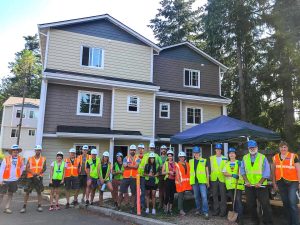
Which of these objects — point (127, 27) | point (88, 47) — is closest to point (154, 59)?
point (127, 27)

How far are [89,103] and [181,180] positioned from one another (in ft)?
35.7

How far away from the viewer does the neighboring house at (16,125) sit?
46875 millimetres

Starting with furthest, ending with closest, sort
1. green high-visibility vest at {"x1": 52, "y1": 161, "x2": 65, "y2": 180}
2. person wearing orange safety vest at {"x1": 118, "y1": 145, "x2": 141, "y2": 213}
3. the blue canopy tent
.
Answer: the blue canopy tent → green high-visibility vest at {"x1": 52, "y1": 161, "x2": 65, "y2": 180} → person wearing orange safety vest at {"x1": 118, "y1": 145, "x2": 141, "y2": 213}

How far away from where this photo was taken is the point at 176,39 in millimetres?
38000

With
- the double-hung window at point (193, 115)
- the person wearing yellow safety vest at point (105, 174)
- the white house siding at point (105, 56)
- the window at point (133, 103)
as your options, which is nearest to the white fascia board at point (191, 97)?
the double-hung window at point (193, 115)

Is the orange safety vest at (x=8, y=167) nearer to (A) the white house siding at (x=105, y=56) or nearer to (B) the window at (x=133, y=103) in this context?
(A) the white house siding at (x=105, y=56)

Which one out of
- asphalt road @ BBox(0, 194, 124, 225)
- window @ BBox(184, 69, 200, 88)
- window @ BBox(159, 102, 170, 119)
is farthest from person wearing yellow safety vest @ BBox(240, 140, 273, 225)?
window @ BBox(184, 69, 200, 88)

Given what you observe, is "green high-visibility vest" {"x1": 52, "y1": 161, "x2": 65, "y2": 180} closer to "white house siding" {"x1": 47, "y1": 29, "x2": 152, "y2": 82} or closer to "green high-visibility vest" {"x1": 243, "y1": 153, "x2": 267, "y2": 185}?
"green high-visibility vest" {"x1": 243, "y1": 153, "x2": 267, "y2": 185}

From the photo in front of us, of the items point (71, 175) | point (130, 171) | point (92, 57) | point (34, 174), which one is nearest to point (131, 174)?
point (130, 171)

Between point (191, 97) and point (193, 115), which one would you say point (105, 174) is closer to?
point (191, 97)

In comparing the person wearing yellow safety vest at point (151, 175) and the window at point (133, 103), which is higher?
the window at point (133, 103)

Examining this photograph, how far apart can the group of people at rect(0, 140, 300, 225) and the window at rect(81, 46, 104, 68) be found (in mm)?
9465

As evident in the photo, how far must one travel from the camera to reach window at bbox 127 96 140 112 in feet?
63.0

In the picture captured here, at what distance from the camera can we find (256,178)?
23.3 ft
